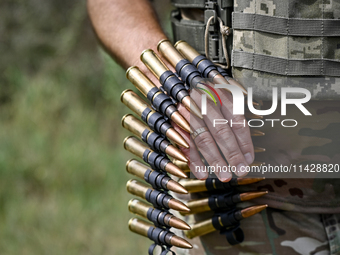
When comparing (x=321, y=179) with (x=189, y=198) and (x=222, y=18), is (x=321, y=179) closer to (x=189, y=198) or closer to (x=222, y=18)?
(x=189, y=198)

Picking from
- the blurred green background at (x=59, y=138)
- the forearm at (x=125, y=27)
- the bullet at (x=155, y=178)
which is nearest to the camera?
the bullet at (x=155, y=178)

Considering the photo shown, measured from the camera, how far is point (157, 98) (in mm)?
1427

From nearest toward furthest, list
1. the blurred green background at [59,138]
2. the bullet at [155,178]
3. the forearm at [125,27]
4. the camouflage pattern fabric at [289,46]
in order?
the camouflage pattern fabric at [289,46]
the bullet at [155,178]
the forearm at [125,27]
the blurred green background at [59,138]

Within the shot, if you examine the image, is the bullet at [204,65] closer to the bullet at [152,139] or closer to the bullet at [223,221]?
the bullet at [152,139]

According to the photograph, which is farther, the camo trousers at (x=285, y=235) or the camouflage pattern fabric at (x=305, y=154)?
the camo trousers at (x=285, y=235)

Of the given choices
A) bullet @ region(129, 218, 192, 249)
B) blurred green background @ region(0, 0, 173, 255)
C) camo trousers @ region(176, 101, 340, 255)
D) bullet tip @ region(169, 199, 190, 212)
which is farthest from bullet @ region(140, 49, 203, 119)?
blurred green background @ region(0, 0, 173, 255)

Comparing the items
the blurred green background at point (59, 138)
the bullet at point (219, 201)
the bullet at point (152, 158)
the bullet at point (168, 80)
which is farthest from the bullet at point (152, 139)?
the blurred green background at point (59, 138)

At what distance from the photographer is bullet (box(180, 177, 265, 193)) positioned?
1.47 meters

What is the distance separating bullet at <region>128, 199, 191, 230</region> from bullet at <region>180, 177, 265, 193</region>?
0.48 feet

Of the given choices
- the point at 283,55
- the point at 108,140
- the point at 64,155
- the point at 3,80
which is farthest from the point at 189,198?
the point at 3,80

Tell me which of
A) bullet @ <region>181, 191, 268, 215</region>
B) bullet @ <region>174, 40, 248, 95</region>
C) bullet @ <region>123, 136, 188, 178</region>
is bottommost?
bullet @ <region>181, 191, 268, 215</region>

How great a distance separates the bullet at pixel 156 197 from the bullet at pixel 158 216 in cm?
3

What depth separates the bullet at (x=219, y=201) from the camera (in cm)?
149

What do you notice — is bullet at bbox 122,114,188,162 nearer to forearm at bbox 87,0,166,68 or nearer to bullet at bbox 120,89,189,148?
bullet at bbox 120,89,189,148
